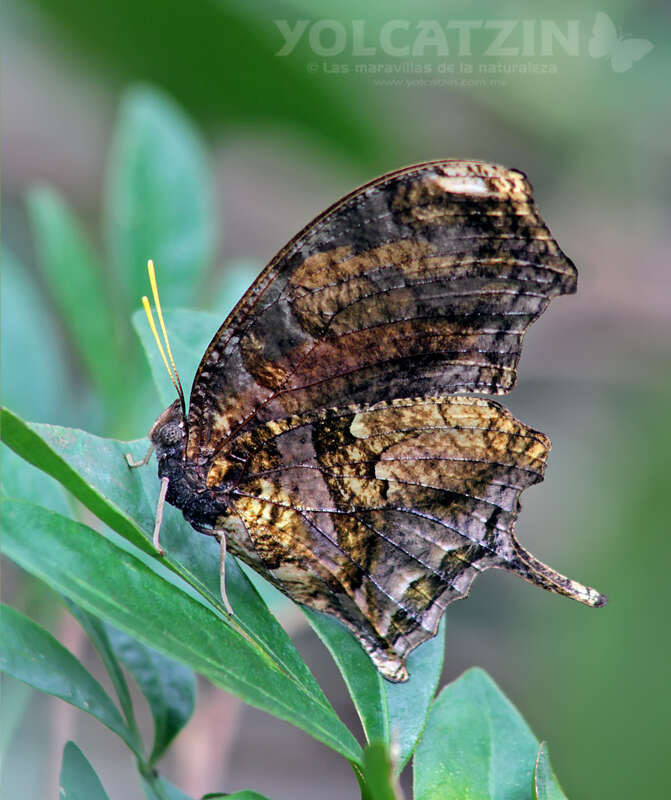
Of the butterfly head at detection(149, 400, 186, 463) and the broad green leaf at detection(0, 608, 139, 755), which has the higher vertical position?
the butterfly head at detection(149, 400, 186, 463)

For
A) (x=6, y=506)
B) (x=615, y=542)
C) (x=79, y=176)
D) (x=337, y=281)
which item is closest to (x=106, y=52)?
(x=79, y=176)

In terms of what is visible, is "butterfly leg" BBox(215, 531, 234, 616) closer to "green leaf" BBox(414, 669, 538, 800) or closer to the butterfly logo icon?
"green leaf" BBox(414, 669, 538, 800)

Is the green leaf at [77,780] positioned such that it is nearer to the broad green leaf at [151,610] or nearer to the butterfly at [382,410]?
the broad green leaf at [151,610]

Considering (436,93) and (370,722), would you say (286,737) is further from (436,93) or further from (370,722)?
(436,93)

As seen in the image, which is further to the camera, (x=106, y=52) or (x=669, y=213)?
(x=669, y=213)

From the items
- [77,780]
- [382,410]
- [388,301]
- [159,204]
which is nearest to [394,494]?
[382,410]

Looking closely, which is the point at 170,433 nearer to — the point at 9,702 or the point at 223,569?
the point at 223,569

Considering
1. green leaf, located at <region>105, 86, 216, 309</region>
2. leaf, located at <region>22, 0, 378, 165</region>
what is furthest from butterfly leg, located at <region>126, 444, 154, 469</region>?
leaf, located at <region>22, 0, 378, 165</region>
